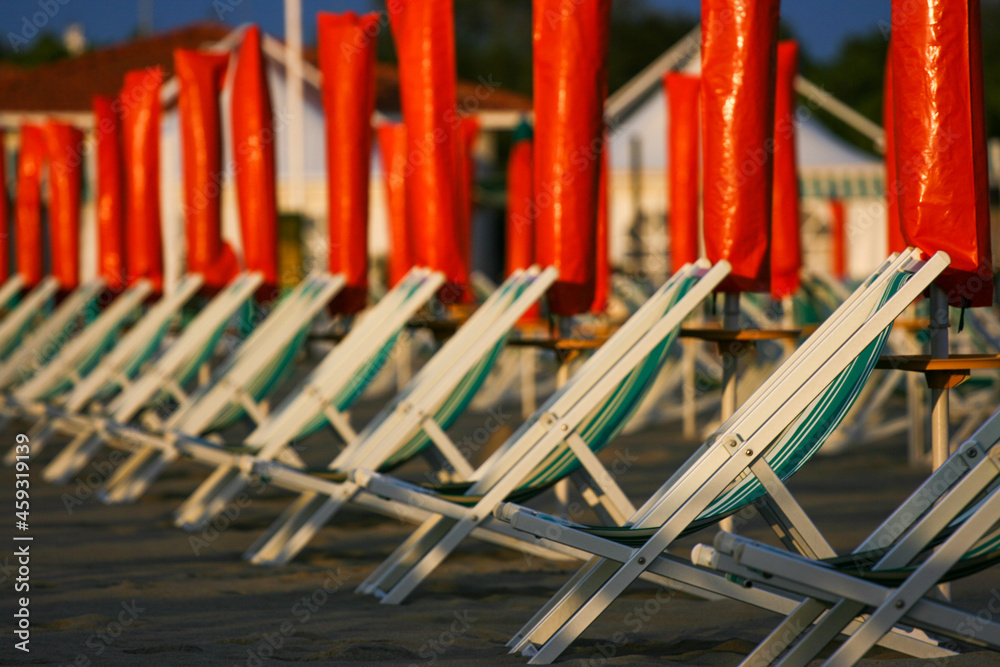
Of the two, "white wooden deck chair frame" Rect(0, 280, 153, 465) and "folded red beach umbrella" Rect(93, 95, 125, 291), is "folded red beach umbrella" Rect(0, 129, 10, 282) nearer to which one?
"folded red beach umbrella" Rect(93, 95, 125, 291)

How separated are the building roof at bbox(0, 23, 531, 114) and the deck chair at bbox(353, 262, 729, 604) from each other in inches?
724

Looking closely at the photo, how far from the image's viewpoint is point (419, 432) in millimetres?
5008

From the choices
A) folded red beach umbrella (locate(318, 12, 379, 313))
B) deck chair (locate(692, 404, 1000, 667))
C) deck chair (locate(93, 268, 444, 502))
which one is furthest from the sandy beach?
folded red beach umbrella (locate(318, 12, 379, 313))

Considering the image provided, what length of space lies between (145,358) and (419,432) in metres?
3.49

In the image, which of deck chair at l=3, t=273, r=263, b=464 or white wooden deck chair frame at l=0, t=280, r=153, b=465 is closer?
deck chair at l=3, t=273, r=263, b=464

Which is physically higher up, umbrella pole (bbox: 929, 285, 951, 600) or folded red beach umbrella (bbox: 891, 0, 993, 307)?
folded red beach umbrella (bbox: 891, 0, 993, 307)

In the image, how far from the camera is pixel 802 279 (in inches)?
352

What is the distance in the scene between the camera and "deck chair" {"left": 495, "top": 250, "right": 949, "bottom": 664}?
3318 millimetres

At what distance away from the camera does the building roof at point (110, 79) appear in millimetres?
23375

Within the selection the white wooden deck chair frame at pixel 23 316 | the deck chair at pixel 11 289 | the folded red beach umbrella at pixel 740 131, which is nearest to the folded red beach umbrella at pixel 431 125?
the folded red beach umbrella at pixel 740 131

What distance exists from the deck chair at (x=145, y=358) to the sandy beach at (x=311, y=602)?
33.9 inches

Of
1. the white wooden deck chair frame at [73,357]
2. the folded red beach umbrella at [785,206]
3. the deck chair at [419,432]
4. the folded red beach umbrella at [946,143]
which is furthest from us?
the white wooden deck chair frame at [73,357]

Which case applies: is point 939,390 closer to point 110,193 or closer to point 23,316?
point 110,193

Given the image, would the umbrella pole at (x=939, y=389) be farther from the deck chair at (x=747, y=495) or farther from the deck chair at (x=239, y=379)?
the deck chair at (x=239, y=379)
